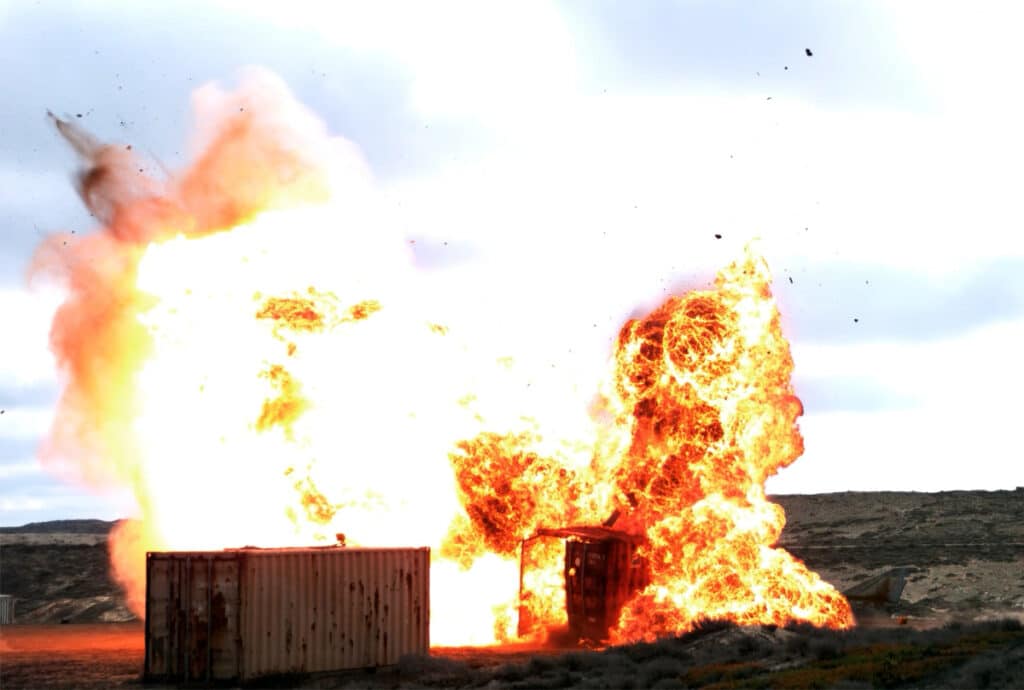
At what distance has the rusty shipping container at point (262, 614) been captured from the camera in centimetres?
3241

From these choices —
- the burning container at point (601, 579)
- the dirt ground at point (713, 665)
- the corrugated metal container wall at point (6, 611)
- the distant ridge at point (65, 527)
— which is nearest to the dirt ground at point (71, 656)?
the dirt ground at point (713, 665)

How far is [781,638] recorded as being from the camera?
33156 mm

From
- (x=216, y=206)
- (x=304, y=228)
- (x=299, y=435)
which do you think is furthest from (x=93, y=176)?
(x=299, y=435)

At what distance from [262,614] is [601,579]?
481 inches

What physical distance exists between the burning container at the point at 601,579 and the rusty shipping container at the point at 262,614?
26.3ft

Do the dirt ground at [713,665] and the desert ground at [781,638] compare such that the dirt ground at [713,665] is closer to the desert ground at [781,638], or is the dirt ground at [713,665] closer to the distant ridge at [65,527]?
the desert ground at [781,638]

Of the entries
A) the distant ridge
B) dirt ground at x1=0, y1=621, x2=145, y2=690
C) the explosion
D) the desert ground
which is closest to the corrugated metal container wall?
the desert ground

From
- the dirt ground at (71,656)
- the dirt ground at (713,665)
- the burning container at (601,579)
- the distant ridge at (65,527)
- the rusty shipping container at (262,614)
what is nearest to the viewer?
the dirt ground at (713,665)

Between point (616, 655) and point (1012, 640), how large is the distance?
1019 cm

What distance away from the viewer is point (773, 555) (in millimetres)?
38812

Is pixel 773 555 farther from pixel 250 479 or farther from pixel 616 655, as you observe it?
pixel 250 479

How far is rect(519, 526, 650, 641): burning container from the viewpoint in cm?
4038

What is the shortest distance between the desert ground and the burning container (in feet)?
5.06

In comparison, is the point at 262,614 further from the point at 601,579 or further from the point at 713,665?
the point at 601,579
